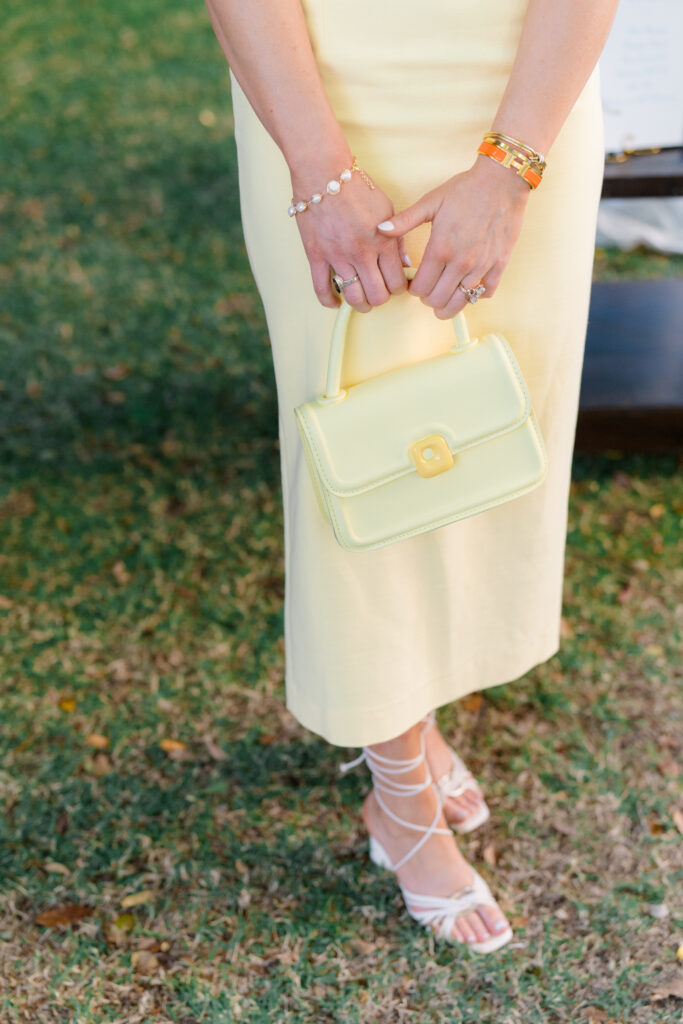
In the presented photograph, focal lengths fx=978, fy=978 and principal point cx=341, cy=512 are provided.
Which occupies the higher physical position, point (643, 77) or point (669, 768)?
point (643, 77)

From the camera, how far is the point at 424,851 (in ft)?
6.95

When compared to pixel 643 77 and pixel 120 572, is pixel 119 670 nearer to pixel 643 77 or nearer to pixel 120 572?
pixel 120 572

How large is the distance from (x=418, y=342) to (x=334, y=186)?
0.31m

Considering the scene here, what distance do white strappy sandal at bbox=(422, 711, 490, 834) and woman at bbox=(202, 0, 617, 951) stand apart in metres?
0.19

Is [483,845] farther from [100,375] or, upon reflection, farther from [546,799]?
[100,375]

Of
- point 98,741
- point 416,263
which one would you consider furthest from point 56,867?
point 416,263

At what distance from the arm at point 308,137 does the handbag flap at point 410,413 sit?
0.15 metres

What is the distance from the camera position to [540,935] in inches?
81.9

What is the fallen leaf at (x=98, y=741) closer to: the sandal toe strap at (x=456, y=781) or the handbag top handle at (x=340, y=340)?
the sandal toe strap at (x=456, y=781)

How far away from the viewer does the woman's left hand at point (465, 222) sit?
4.70 feet

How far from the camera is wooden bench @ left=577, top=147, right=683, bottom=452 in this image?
304cm

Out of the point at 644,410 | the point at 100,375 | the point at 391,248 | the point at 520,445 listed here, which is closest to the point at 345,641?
the point at 520,445

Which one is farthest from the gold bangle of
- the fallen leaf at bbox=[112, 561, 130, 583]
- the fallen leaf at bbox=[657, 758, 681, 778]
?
the fallen leaf at bbox=[112, 561, 130, 583]

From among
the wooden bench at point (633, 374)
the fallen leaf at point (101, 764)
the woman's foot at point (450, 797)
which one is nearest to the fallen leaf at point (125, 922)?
the fallen leaf at point (101, 764)
